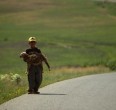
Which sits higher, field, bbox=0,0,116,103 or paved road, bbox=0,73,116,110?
paved road, bbox=0,73,116,110

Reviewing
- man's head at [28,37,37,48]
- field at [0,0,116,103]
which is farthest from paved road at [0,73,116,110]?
field at [0,0,116,103]

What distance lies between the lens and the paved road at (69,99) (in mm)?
15055

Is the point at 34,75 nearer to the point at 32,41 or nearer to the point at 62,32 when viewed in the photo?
the point at 32,41

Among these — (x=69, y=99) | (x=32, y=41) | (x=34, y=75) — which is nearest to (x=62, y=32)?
(x=34, y=75)

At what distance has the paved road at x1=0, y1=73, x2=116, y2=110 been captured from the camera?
49.4 feet

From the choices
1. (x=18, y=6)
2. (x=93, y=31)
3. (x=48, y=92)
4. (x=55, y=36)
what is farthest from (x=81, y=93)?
(x=18, y=6)

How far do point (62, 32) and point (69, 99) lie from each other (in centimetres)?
5435

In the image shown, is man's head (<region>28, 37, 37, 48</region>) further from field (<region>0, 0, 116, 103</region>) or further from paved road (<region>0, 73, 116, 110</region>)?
field (<region>0, 0, 116, 103</region>)

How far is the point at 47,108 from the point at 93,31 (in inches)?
2297

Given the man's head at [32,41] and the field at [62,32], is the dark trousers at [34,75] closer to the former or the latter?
the man's head at [32,41]

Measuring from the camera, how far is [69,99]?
55.5 ft

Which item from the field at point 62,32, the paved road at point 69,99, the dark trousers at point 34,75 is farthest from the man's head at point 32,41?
the field at point 62,32

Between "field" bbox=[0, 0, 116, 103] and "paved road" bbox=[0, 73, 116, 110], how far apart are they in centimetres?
1666

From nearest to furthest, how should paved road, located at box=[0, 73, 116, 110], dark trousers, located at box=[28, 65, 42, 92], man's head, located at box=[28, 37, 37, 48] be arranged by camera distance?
paved road, located at box=[0, 73, 116, 110]
man's head, located at box=[28, 37, 37, 48]
dark trousers, located at box=[28, 65, 42, 92]
